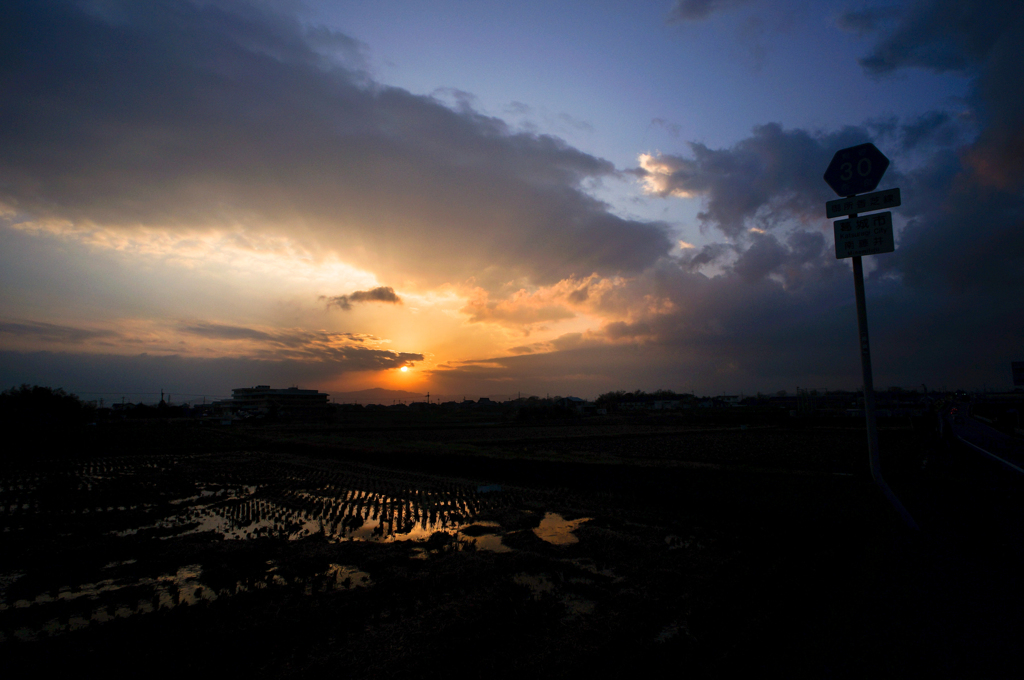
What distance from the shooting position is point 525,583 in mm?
7160

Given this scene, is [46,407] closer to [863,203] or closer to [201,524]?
[201,524]

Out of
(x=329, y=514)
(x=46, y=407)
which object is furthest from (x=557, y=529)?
(x=46, y=407)

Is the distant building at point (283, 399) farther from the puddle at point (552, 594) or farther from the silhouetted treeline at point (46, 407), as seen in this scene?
the puddle at point (552, 594)

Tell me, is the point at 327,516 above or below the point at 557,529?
below

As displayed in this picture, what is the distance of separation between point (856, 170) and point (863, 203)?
72 cm

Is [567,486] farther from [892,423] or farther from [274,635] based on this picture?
[892,423]

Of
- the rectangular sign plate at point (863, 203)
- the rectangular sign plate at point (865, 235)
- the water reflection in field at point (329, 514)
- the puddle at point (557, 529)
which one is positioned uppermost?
the rectangular sign plate at point (863, 203)

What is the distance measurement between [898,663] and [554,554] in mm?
5515

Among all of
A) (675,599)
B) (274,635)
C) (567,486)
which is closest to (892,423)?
(567,486)

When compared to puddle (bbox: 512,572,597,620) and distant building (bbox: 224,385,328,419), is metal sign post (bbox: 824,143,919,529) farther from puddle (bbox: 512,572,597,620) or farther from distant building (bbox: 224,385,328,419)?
distant building (bbox: 224,385,328,419)

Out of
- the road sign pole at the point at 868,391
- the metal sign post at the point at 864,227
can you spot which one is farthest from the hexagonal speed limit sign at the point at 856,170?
the road sign pole at the point at 868,391

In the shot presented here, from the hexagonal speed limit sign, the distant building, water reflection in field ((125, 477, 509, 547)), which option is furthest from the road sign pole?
the distant building

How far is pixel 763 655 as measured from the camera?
4.30 metres

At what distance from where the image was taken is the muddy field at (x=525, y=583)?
463 centimetres
